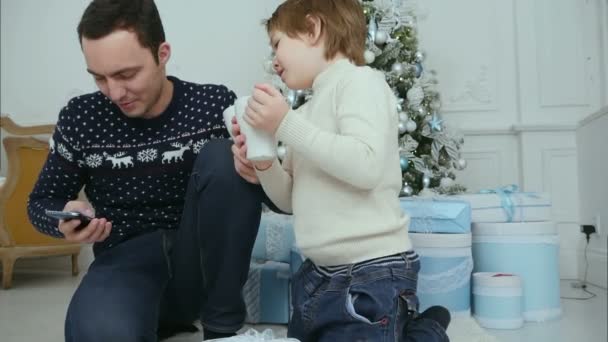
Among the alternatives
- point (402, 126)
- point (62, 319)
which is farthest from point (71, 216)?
point (402, 126)

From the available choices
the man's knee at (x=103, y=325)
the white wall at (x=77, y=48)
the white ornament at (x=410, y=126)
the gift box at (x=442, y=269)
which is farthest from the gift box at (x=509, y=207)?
the white wall at (x=77, y=48)

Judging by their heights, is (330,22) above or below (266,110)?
above

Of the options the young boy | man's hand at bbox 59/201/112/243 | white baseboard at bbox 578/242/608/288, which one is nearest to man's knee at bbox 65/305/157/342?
man's hand at bbox 59/201/112/243

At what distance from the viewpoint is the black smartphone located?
913mm

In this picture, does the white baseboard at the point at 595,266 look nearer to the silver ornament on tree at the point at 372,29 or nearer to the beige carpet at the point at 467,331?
the beige carpet at the point at 467,331

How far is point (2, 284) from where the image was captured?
227cm

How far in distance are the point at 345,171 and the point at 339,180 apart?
0.08 metres

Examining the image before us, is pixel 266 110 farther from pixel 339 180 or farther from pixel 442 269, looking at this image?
pixel 442 269

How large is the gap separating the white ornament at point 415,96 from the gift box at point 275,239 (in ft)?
2.45

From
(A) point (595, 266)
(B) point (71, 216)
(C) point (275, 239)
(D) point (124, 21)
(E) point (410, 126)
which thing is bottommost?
(A) point (595, 266)

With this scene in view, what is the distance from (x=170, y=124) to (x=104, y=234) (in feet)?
0.88

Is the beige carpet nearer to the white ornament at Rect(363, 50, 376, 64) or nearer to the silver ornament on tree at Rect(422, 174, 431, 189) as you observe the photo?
the silver ornament on tree at Rect(422, 174, 431, 189)

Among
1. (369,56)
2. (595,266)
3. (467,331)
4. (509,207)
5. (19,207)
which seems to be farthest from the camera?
(19,207)

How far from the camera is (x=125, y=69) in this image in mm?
1014
